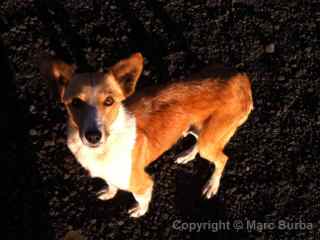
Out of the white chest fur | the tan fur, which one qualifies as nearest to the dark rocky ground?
the tan fur

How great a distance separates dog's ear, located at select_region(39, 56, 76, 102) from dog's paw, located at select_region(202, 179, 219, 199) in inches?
104

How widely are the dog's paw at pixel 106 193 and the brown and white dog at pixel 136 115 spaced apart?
0.40 metres

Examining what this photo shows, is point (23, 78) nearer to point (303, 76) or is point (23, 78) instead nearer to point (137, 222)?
point (137, 222)

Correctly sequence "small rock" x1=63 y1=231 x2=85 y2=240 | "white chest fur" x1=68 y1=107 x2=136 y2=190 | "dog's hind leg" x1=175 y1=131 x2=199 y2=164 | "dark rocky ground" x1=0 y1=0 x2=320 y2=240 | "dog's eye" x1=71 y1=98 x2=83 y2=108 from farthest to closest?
"dog's hind leg" x1=175 y1=131 x2=199 y2=164
"dark rocky ground" x1=0 y1=0 x2=320 y2=240
"small rock" x1=63 y1=231 x2=85 y2=240
"white chest fur" x1=68 y1=107 x2=136 y2=190
"dog's eye" x1=71 y1=98 x2=83 y2=108

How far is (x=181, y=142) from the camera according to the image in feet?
21.0

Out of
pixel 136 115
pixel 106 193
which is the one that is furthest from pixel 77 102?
pixel 106 193

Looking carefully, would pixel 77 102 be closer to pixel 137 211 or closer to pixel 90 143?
pixel 90 143

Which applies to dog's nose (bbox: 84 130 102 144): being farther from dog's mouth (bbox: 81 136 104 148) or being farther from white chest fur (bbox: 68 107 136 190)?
white chest fur (bbox: 68 107 136 190)

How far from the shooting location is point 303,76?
695 cm

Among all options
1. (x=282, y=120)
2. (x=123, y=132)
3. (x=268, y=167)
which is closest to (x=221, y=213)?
(x=268, y=167)

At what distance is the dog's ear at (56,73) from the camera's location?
14.1 feet

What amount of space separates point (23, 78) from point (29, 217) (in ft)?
7.22

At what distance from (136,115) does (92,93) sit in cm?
83

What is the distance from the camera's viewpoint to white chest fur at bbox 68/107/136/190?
15.0 ft
